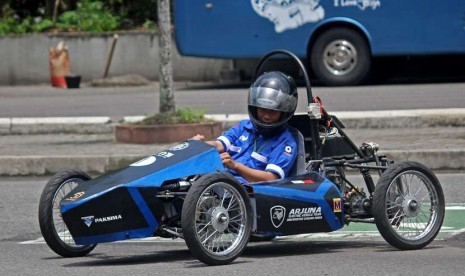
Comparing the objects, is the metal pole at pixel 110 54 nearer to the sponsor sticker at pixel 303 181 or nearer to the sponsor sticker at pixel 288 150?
the sponsor sticker at pixel 288 150

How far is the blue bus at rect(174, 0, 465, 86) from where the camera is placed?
2072cm

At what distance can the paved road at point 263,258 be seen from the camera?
7.26m

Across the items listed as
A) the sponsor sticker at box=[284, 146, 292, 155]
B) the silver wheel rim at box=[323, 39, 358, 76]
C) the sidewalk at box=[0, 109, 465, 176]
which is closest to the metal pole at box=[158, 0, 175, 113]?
the sidewalk at box=[0, 109, 465, 176]

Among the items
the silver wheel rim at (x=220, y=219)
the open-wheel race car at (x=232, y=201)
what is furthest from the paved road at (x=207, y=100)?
the silver wheel rim at (x=220, y=219)

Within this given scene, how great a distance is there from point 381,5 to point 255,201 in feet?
45.0

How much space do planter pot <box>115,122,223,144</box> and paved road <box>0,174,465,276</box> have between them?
4.61 metres

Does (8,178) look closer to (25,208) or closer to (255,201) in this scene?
(25,208)

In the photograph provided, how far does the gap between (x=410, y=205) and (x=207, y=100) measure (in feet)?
36.8

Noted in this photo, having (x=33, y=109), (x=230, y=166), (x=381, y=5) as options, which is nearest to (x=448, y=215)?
(x=230, y=166)

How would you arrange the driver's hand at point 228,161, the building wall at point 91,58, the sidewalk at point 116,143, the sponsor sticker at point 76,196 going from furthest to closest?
the building wall at point 91,58, the sidewalk at point 116,143, the driver's hand at point 228,161, the sponsor sticker at point 76,196

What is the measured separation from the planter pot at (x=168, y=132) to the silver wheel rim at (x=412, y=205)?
593 cm

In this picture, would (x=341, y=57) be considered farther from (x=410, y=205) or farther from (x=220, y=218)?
(x=220, y=218)

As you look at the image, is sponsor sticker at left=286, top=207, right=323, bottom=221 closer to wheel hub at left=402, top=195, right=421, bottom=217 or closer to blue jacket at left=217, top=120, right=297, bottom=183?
blue jacket at left=217, top=120, right=297, bottom=183

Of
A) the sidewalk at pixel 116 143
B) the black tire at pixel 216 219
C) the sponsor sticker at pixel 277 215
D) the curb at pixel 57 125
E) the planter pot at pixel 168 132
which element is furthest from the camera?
the curb at pixel 57 125
